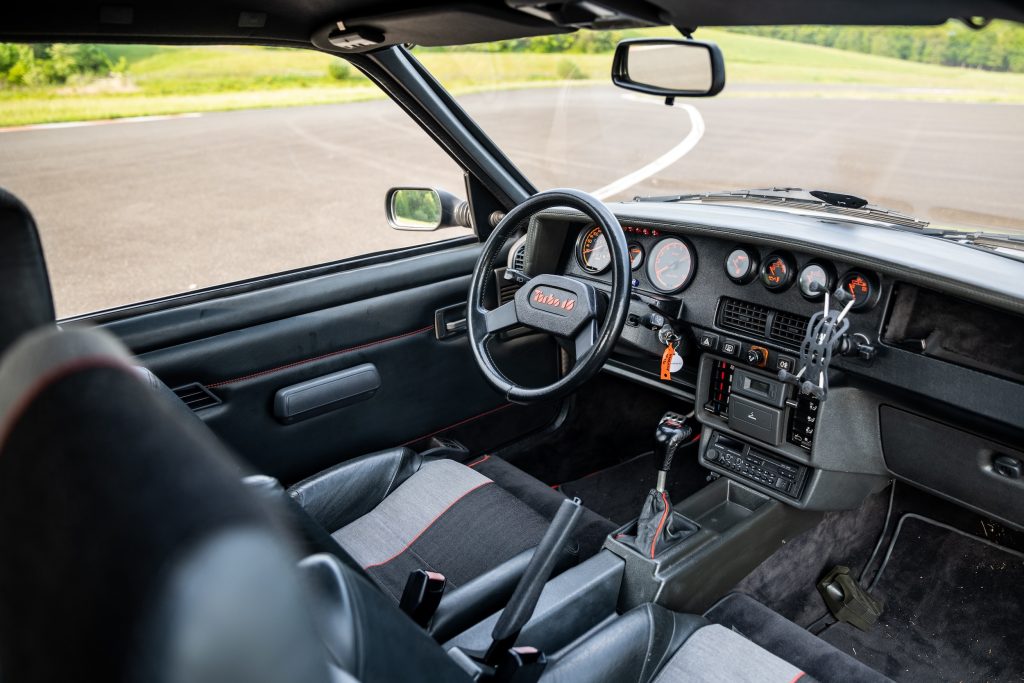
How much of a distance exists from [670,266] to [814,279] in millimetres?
496

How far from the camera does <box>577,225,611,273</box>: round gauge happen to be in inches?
99.0

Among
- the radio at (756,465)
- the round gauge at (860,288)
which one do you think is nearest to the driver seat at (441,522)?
the radio at (756,465)

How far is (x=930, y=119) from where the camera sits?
268cm

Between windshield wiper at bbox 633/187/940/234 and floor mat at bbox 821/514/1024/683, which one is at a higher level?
windshield wiper at bbox 633/187/940/234

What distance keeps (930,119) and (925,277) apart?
4.06 ft

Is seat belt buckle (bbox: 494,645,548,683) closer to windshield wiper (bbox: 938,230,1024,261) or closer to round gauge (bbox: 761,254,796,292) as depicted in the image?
round gauge (bbox: 761,254,796,292)

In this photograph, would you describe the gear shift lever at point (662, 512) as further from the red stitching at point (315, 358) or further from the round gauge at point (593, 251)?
the red stitching at point (315, 358)

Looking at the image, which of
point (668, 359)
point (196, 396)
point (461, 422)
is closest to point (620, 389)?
Result: point (461, 422)

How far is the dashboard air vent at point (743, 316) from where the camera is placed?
7.34 ft

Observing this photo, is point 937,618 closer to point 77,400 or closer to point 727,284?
point 727,284

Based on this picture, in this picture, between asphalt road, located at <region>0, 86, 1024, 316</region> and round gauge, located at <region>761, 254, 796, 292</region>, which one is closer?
round gauge, located at <region>761, 254, 796, 292</region>

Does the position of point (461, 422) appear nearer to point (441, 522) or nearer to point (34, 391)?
point (441, 522)

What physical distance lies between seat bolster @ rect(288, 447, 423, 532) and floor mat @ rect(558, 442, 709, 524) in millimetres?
1010

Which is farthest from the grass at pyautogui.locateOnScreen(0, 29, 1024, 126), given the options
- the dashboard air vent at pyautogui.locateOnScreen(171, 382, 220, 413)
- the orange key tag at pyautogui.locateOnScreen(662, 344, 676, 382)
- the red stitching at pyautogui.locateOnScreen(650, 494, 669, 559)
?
the red stitching at pyautogui.locateOnScreen(650, 494, 669, 559)
